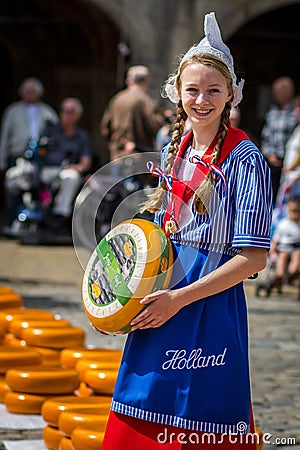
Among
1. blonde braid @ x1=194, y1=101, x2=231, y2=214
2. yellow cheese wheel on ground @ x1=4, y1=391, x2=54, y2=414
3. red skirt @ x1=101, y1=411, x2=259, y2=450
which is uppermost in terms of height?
blonde braid @ x1=194, y1=101, x2=231, y2=214

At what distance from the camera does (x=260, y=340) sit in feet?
22.8

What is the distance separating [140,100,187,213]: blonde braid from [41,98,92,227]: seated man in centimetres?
938

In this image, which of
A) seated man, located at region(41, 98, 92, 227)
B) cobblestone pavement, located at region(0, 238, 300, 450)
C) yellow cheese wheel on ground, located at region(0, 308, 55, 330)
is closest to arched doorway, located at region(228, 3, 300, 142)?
seated man, located at region(41, 98, 92, 227)

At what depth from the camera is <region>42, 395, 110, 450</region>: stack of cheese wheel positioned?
172 inches

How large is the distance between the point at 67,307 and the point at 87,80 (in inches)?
471

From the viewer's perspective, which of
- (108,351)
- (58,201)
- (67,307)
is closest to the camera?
(108,351)

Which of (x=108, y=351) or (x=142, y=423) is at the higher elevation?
(x=108, y=351)

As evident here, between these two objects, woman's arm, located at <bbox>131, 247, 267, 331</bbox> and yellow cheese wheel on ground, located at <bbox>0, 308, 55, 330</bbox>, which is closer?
woman's arm, located at <bbox>131, 247, 267, 331</bbox>

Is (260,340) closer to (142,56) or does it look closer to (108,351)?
(108,351)

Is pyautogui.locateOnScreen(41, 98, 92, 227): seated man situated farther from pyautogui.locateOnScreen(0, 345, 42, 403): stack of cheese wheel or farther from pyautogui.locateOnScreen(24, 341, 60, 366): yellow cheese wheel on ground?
pyautogui.locateOnScreen(0, 345, 42, 403): stack of cheese wheel

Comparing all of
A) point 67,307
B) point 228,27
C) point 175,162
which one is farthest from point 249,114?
point 175,162

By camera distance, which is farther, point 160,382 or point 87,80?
point 87,80

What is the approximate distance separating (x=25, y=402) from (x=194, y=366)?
194 centimetres

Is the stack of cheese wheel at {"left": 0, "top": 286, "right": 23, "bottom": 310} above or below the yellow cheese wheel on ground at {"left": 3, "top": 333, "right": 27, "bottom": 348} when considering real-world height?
above
